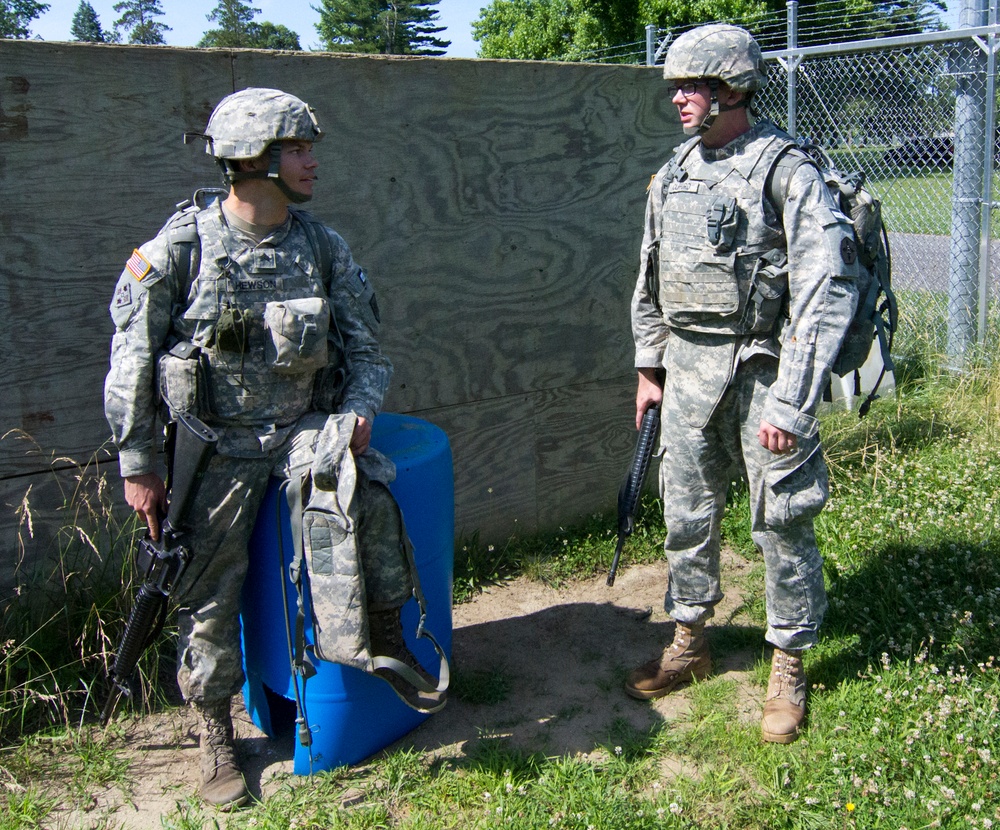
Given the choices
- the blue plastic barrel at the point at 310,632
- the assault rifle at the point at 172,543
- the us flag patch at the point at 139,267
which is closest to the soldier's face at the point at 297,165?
the us flag patch at the point at 139,267

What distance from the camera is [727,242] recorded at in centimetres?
308

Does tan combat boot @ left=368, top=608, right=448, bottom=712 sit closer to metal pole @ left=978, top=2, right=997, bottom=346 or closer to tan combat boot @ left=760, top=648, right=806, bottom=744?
tan combat boot @ left=760, top=648, right=806, bottom=744

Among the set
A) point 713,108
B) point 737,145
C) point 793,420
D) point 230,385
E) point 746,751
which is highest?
point 713,108

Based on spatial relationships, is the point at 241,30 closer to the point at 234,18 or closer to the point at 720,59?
the point at 234,18

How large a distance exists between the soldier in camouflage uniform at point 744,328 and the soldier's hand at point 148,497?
174 cm

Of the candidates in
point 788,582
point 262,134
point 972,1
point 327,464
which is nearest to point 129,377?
point 327,464

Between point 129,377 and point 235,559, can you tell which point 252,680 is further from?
point 129,377

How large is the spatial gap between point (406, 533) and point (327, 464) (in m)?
0.34

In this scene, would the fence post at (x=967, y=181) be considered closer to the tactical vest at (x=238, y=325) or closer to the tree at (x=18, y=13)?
the tactical vest at (x=238, y=325)

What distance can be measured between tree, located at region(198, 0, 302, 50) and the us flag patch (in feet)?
205

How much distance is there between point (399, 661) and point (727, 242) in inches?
65.7

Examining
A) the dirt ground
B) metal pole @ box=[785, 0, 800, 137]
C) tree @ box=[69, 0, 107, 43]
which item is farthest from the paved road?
tree @ box=[69, 0, 107, 43]

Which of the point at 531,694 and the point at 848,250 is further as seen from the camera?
the point at 531,694

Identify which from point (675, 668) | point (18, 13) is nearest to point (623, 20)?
point (675, 668)
